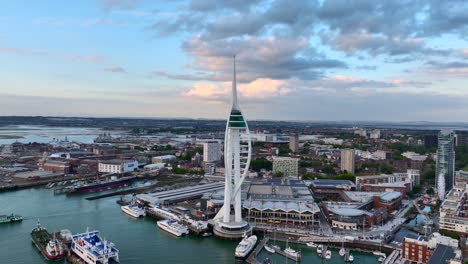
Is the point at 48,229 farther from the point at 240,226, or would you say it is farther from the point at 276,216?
the point at 276,216

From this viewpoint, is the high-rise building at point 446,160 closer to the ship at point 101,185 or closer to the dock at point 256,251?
the dock at point 256,251

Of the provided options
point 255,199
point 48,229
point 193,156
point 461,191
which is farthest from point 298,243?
point 193,156

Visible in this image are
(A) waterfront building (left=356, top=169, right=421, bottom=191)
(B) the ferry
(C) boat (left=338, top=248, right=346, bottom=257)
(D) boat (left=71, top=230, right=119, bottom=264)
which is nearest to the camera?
(D) boat (left=71, top=230, right=119, bottom=264)

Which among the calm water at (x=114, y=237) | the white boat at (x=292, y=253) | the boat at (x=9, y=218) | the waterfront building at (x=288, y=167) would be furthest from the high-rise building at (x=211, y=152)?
the white boat at (x=292, y=253)

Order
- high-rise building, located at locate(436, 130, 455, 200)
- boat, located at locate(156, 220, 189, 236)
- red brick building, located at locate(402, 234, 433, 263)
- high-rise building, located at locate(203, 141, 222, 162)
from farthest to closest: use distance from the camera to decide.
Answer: high-rise building, located at locate(203, 141, 222, 162) → high-rise building, located at locate(436, 130, 455, 200) → boat, located at locate(156, 220, 189, 236) → red brick building, located at locate(402, 234, 433, 263)

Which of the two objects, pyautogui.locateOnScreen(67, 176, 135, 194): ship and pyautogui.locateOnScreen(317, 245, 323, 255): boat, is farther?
pyautogui.locateOnScreen(67, 176, 135, 194): ship

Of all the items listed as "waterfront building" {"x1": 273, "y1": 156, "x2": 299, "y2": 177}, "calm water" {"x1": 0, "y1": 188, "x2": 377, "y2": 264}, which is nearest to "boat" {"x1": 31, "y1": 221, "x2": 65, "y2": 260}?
"calm water" {"x1": 0, "y1": 188, "x2": 377, "y2": 264}

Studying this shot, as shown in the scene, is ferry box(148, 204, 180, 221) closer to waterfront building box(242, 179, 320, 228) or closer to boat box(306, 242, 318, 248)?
waterfront building box(242, 179, 320, 228)
